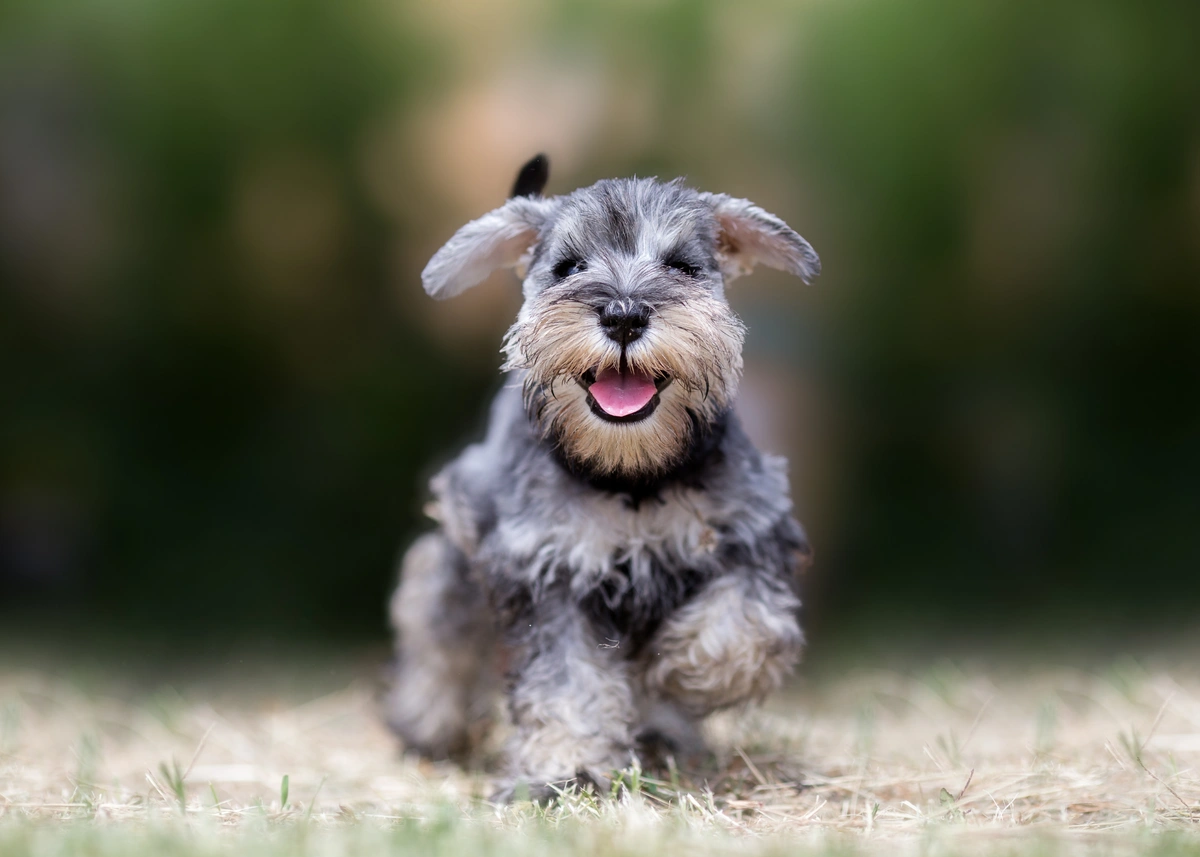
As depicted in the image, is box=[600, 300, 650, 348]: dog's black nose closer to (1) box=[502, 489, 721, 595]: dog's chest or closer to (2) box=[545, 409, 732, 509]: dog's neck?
(2) box=[545, 409, 732, 509]: dog's neck

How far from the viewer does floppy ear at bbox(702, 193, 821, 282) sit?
3.41 m

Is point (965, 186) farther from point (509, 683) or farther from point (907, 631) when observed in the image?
point (509, 683)

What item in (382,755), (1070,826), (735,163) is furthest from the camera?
(735,163)

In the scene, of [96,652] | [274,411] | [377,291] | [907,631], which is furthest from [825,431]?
[96,652]

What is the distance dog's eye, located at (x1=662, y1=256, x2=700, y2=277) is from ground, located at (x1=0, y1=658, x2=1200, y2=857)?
1.38 m

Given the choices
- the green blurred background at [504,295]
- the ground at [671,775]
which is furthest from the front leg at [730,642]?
the green blurred background at [504,295]

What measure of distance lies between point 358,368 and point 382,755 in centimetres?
224

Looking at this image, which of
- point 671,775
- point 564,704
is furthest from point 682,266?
point 671,775

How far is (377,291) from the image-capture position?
5918 mm

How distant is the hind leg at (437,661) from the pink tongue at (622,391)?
1173 millimetres

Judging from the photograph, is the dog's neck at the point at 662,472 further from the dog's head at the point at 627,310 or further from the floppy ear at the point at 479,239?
the floppy ear at the point at 479,239

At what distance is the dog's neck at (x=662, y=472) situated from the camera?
319 cm

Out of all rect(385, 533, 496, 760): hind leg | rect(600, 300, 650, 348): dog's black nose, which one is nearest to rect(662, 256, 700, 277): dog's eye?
rect(600, 300, 650, 348): dog's black nose

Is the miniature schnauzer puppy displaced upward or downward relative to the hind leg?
upward
